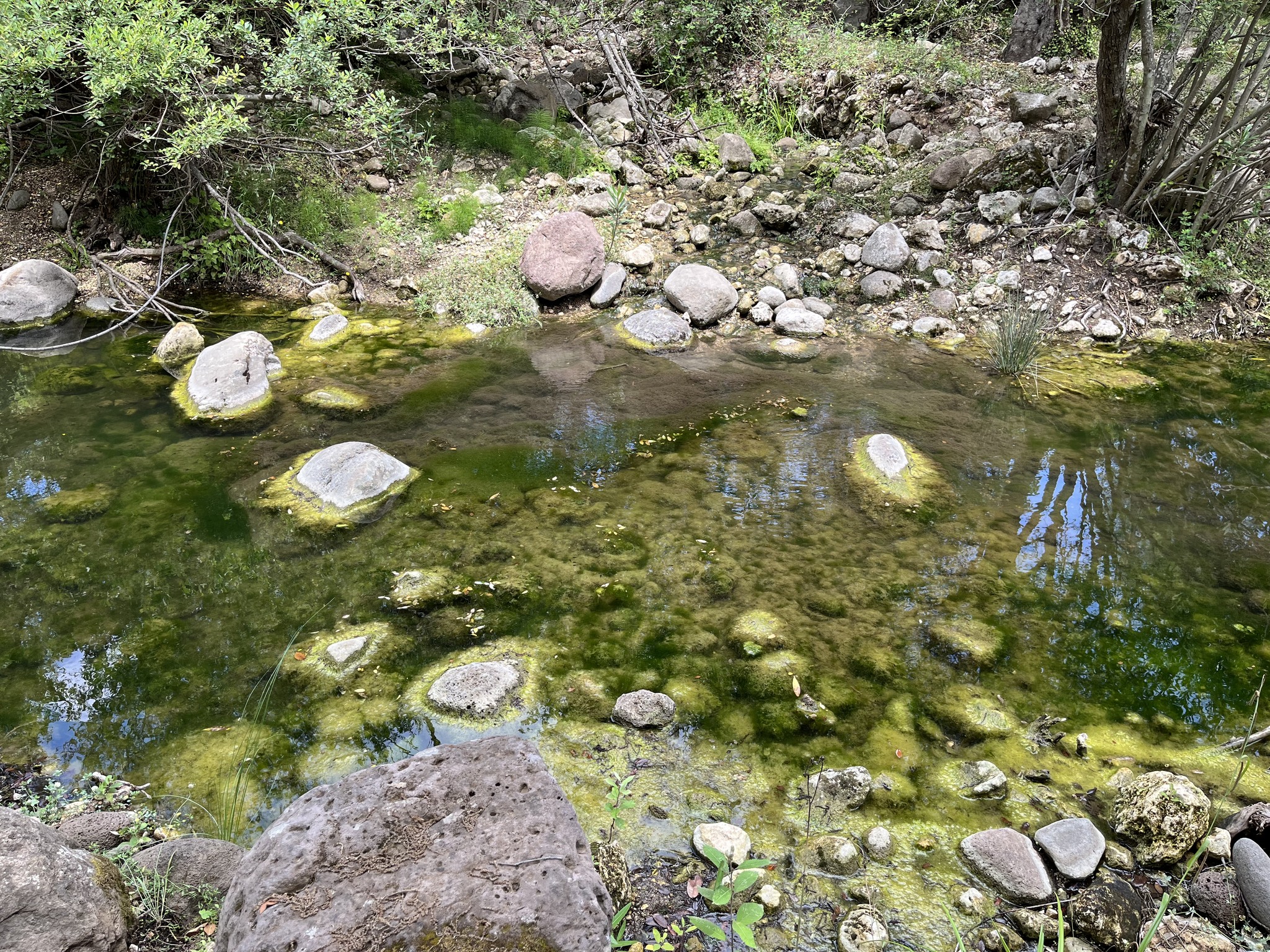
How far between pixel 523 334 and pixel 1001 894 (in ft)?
15.8

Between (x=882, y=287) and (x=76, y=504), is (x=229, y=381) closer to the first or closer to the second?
(x=76, y=504)

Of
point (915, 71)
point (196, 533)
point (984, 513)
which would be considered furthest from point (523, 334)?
point (915, 71)

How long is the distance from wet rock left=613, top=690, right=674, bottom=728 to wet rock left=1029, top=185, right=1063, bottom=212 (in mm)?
5542

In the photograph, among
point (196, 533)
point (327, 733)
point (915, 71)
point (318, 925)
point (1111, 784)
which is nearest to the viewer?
point (318, 925)

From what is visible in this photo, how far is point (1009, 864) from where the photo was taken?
2.12 metres

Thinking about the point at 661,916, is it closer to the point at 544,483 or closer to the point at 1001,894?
the point at 1001,894

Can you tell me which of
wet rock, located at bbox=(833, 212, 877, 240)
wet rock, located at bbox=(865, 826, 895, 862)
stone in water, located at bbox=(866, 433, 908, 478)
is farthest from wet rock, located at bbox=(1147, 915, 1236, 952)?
wet rock, located at bbox=(833, 212, 877, 240)

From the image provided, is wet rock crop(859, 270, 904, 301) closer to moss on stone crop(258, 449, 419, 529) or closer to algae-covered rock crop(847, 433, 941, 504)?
algae-covered rock crop(847, 433, 941, 504)

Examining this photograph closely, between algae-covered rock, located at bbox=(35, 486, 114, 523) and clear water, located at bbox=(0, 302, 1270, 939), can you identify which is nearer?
clear water, located at bbox=(0, 302, 1270, 939)

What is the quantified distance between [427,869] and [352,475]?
2.67 meters

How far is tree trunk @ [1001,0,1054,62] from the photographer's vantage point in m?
8.14

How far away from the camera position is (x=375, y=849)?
5.10 ft

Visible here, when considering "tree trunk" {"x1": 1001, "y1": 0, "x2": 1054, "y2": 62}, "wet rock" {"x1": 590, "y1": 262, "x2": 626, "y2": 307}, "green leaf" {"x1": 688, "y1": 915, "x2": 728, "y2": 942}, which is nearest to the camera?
"green leaf" {"x1": 688, "y1": 915, "x2": 728, "y2": 942}

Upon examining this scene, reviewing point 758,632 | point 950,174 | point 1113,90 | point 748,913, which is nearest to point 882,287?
point 950,174
